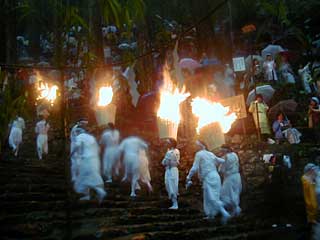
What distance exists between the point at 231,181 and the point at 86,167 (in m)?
3.99

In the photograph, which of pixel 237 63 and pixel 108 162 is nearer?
pixel 108 162

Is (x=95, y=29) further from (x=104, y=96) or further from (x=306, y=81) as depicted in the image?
(x=306, y=81)

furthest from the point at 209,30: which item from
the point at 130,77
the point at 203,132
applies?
the point at 203,132

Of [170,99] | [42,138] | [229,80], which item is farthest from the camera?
[229,80]

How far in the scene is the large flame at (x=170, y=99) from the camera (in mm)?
16328

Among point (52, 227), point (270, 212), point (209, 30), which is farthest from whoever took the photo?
point (209, 30)

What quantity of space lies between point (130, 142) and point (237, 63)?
6542mm

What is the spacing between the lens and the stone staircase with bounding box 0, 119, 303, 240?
1012cm

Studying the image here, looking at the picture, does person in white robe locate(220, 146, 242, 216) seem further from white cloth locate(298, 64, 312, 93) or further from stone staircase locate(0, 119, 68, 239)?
white cloth locate(298, 64, 312, 93)

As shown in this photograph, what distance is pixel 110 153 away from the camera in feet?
50.2

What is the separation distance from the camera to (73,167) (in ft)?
40.9

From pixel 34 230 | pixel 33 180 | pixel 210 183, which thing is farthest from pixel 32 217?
pixel 210 183

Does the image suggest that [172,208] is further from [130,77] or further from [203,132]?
[130,77]

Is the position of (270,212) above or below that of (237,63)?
below
